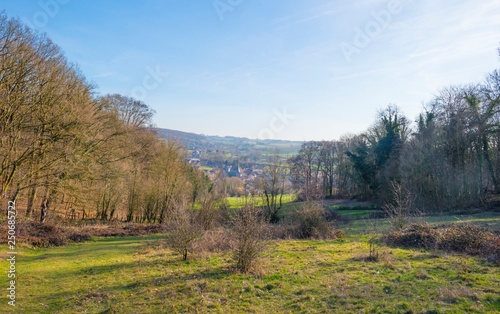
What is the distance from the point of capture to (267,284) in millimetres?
7094

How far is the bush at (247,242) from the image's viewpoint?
821cm

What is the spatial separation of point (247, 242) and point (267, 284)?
146 cm

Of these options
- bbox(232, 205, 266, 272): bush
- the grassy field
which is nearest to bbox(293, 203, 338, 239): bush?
the grassy field

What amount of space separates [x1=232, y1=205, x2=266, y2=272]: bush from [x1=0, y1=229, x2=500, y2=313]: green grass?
0.42 m

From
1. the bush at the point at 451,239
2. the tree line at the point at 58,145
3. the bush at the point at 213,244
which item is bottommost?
the bush at the point at 213,244

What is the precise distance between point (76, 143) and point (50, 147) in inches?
73.8

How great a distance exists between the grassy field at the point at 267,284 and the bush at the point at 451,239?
1186mm

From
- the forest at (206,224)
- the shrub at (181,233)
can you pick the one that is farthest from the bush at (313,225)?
the shrub at (181,233)

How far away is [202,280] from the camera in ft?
24.1

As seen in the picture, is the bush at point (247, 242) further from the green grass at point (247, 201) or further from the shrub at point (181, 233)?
the shrub at point (181, 233)

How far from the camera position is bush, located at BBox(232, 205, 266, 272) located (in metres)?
8.21

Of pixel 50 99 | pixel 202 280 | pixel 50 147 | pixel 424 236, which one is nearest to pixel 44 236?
pixel 50 147

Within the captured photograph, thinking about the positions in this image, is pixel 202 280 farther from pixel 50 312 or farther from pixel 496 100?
pixel 496 100

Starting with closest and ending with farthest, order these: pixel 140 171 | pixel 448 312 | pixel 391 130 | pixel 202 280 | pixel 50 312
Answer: pixel 448 312 < pixel 50 312 < pixel 202 280 < pixel 140 171 < pixel 391 130
